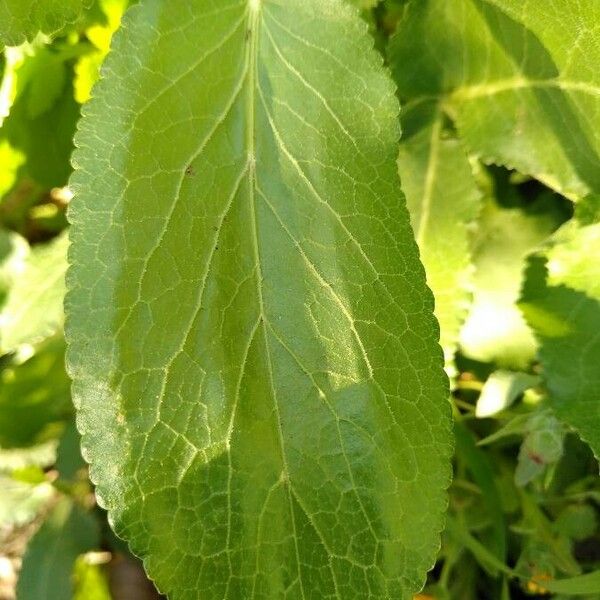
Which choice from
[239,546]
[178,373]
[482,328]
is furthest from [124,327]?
[482,328]

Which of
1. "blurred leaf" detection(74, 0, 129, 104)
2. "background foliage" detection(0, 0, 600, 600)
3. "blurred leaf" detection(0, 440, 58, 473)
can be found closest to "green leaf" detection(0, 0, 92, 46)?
"background foliage" detection(0, 0, 600, 600)

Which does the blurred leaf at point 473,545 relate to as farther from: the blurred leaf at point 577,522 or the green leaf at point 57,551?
the green leaf at point 57,551

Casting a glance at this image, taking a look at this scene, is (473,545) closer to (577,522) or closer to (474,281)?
(577,522)

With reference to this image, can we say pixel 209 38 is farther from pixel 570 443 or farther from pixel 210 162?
pixel 570 443

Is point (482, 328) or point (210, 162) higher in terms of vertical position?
point (210, 162)

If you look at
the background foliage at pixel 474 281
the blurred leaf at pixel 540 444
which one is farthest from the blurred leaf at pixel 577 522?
the blurred leaf at pixel 540 444

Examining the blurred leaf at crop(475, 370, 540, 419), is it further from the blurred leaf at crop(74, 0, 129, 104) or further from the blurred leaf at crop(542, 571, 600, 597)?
the blurred leaf at crop(74, 0, 129, 104)
